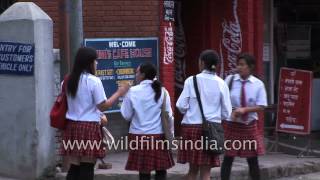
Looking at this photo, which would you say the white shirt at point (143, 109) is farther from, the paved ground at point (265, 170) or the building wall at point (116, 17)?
the building wall at point (116, 17)

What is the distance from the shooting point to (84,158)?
25.0 feet

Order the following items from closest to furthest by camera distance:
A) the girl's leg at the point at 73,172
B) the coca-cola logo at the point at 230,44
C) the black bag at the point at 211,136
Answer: the girl's leg at the point at 73,172 < the black bag at the point at 211,136 < the coca-cola logo at the point at 230,44

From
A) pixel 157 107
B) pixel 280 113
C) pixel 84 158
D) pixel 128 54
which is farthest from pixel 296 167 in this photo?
pixel 84 158

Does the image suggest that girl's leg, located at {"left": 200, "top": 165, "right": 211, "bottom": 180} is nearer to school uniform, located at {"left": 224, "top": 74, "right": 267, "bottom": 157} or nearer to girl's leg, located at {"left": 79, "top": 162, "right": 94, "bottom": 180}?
school uniform, located at {"left": 224, "top": 74, "right": 267, "bottom": 157}

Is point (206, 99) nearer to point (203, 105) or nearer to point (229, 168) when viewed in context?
point (203, 105)

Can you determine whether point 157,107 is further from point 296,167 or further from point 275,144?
point 275,144

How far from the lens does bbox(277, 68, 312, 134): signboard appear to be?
12.2 meters

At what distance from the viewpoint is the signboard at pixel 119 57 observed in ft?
35.8

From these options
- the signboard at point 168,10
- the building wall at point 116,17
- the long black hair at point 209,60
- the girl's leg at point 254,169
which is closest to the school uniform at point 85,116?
the long black hair at point 209,60

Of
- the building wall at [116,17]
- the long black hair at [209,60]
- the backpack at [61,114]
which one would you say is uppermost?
the building wall at [116,17]

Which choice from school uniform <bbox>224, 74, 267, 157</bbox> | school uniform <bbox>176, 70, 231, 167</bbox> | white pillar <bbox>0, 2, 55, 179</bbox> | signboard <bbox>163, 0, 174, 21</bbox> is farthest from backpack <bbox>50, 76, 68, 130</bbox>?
signboard <bbox>163, 0, 174, 21</bbox>

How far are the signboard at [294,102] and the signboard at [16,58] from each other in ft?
15.3

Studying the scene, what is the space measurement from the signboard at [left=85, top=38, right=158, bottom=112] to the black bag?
2723 mm

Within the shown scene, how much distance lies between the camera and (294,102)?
40.5 feet
